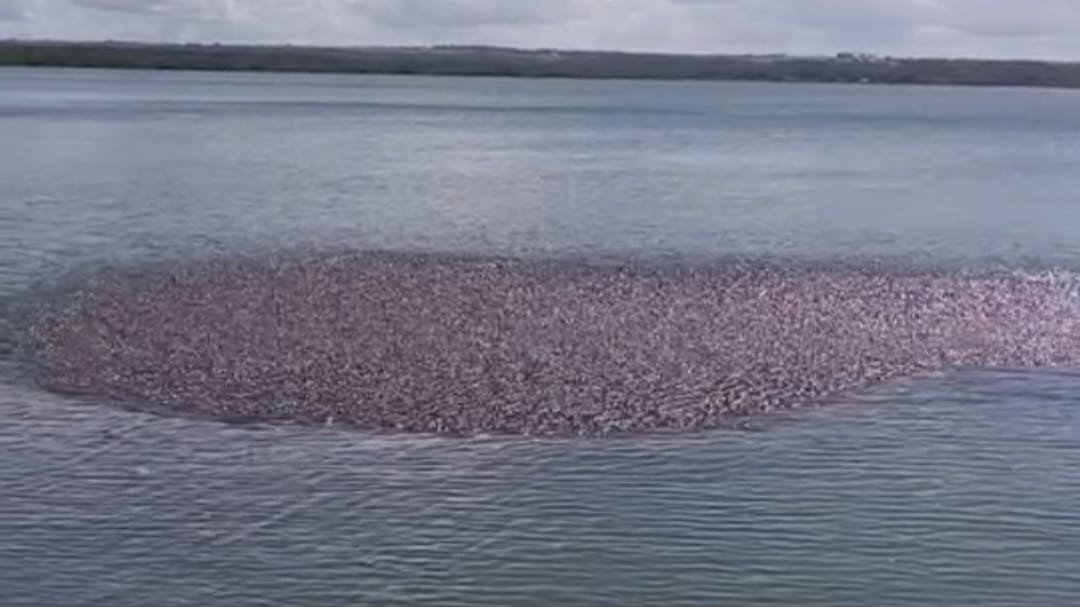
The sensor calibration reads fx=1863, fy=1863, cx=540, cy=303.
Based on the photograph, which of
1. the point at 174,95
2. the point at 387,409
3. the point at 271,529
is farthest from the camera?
the point at 174,95

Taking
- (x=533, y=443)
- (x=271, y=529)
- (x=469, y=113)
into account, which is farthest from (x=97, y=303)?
(x=469, y=113)

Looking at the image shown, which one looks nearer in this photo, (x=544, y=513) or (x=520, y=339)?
(x=544, y=513)

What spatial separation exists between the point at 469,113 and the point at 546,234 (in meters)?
87.4

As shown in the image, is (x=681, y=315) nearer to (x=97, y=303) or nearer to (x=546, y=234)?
(x=97, y=303)

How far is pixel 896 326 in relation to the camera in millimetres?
19734

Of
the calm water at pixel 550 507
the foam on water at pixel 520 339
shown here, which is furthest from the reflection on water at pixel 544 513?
the foam on water at pixel 520 339

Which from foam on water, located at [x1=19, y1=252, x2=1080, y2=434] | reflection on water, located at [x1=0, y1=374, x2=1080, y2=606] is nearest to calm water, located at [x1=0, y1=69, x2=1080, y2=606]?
reflection on water, located at [x1=0, y1=374, x2=1080, y2=606]

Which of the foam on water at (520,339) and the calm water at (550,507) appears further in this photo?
the foam on water at (520,339)

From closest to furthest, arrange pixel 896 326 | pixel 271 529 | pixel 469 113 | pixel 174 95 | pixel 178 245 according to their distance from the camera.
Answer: pixel 271 529 < pixel 896 326 < pixel 178 245 < pixel 469 113 < pixel 174 95

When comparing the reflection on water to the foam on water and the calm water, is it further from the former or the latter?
the foam on water

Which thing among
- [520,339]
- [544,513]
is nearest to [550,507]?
[544,513]

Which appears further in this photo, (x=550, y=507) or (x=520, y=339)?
(x=520, y=339)

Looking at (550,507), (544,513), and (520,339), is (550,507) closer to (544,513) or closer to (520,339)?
(544,513)

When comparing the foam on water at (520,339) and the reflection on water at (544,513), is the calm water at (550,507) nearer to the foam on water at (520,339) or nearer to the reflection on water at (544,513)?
the reflection on water at (544,513)
